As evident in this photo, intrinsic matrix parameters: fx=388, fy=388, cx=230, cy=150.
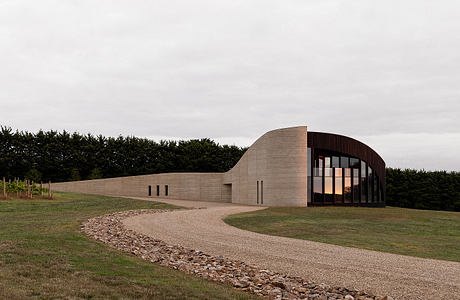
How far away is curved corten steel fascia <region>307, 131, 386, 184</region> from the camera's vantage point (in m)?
35.0

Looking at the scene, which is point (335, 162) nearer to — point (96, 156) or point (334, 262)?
point (334, 262)

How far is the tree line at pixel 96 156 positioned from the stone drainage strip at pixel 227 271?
162ft

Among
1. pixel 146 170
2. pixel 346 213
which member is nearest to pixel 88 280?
pixel 346 213

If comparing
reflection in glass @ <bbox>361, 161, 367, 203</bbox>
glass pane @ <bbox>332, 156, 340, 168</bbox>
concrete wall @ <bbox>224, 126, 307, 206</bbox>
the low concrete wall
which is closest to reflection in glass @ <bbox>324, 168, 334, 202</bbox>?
glass pane @ <bbox>332, 156, 340, 168</bbox>

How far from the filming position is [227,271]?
1038 cm

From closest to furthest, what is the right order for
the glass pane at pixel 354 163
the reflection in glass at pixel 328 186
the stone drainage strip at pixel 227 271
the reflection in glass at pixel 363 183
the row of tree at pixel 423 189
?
1. the stone drainage strip at pixel 227 271
2. the reflection in glass at pixel 328 186
3. the glass pane at pixel 354 163
4. the reflection in glass at pixel 363 183
5. the row of tree at pixel 423 189

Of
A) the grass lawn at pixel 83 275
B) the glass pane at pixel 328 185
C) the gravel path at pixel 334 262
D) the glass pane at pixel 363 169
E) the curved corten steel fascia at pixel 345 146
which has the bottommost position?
the gravel path at pixel 334 262

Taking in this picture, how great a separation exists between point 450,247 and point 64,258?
44.0 feet

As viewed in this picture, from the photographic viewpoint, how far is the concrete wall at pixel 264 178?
3406 centimetres

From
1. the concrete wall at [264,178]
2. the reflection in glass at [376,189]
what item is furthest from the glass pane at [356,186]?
the concrete wall at [264,178]

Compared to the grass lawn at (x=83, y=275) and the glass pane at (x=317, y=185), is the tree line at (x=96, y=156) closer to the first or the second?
the glass pane at (x=317, y=185)

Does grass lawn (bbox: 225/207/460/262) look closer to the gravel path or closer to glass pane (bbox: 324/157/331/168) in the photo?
the gravel path

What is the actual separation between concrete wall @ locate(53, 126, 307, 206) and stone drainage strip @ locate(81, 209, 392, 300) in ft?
64.4

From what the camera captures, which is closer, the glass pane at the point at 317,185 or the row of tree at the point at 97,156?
the glass pane at the point at 317,185
